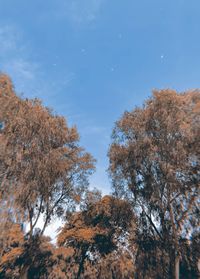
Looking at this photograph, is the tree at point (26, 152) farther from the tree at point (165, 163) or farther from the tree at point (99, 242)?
the tree at point (99, 242)

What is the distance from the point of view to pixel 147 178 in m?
15.0

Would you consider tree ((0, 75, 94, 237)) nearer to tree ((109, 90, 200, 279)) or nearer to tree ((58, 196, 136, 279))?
tree ((109, 90, 200, 279))

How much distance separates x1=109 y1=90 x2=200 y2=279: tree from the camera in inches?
520

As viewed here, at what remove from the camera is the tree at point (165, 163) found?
43.3 feet

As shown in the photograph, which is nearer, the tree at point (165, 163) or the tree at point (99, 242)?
the tree at point (165, 163)

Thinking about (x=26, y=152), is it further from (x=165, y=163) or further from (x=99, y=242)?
(x=99, y=242)

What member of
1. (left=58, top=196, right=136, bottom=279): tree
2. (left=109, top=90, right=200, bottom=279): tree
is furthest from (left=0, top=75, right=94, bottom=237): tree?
(left=58, top=196, right=136, bottom=279): tree

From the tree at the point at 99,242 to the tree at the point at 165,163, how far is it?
662 cm

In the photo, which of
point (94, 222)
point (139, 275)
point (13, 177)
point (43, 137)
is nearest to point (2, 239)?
point (13, 177)

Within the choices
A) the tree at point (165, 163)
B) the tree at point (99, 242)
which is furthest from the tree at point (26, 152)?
the tree at point (99, 242)

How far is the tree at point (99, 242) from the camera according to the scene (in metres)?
22.0

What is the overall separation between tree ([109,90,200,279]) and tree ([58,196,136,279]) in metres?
6.62

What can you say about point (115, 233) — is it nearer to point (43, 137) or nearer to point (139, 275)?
point (139, 275)

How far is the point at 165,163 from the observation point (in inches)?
529
